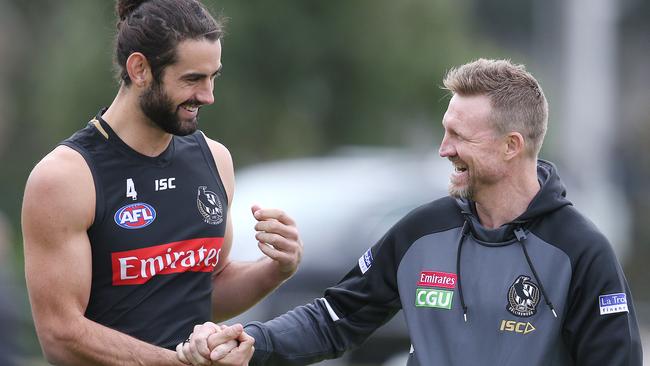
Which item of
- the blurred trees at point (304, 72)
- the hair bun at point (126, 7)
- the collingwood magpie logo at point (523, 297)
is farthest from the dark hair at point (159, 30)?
the blurred trees at point (304, 72)

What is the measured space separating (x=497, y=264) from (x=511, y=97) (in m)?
0.64

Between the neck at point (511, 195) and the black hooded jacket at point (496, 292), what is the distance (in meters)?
0.06

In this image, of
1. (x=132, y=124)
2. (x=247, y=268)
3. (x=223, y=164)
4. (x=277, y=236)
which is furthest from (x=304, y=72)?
(x=132, y=124)

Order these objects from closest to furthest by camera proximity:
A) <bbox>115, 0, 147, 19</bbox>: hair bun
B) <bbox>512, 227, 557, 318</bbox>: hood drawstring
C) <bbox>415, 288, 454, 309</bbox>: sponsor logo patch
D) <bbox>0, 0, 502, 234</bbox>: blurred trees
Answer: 1. <bbox>512, 227, 557, 318</bbox>: hood drawstring
2. <bbox>415, 288, 454, 309</bbox>: sponsor logo patch
3. <bbox>115, 0, 147, 19</bbox>: hair bun
4. <bbox>0, 0, 502, 234</bbox>: blurred trees

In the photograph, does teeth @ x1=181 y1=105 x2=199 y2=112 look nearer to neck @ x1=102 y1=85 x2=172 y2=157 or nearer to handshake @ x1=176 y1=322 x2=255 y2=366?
neck @ x1=102 y1=85 x2=172 y2=157

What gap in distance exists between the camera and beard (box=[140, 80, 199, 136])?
4.86 meters

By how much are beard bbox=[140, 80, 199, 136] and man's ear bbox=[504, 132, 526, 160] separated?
122 cm

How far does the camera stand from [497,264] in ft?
15.4

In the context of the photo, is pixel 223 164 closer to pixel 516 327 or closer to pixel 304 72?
pixel 516 327

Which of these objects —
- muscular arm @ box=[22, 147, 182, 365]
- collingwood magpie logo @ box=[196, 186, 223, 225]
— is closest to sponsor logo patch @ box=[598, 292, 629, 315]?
collingwood magpie logo @ box=[196, 186, 223, 225]

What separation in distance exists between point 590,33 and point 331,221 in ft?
49.2

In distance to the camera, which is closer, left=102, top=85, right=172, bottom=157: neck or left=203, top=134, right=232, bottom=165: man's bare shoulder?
left=102, top=85, right=172, bottom=157: neck

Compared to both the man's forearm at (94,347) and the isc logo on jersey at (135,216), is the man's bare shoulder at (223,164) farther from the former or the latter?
the man's forearm at (94,347)

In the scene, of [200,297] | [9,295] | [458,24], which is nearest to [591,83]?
[458,24]
